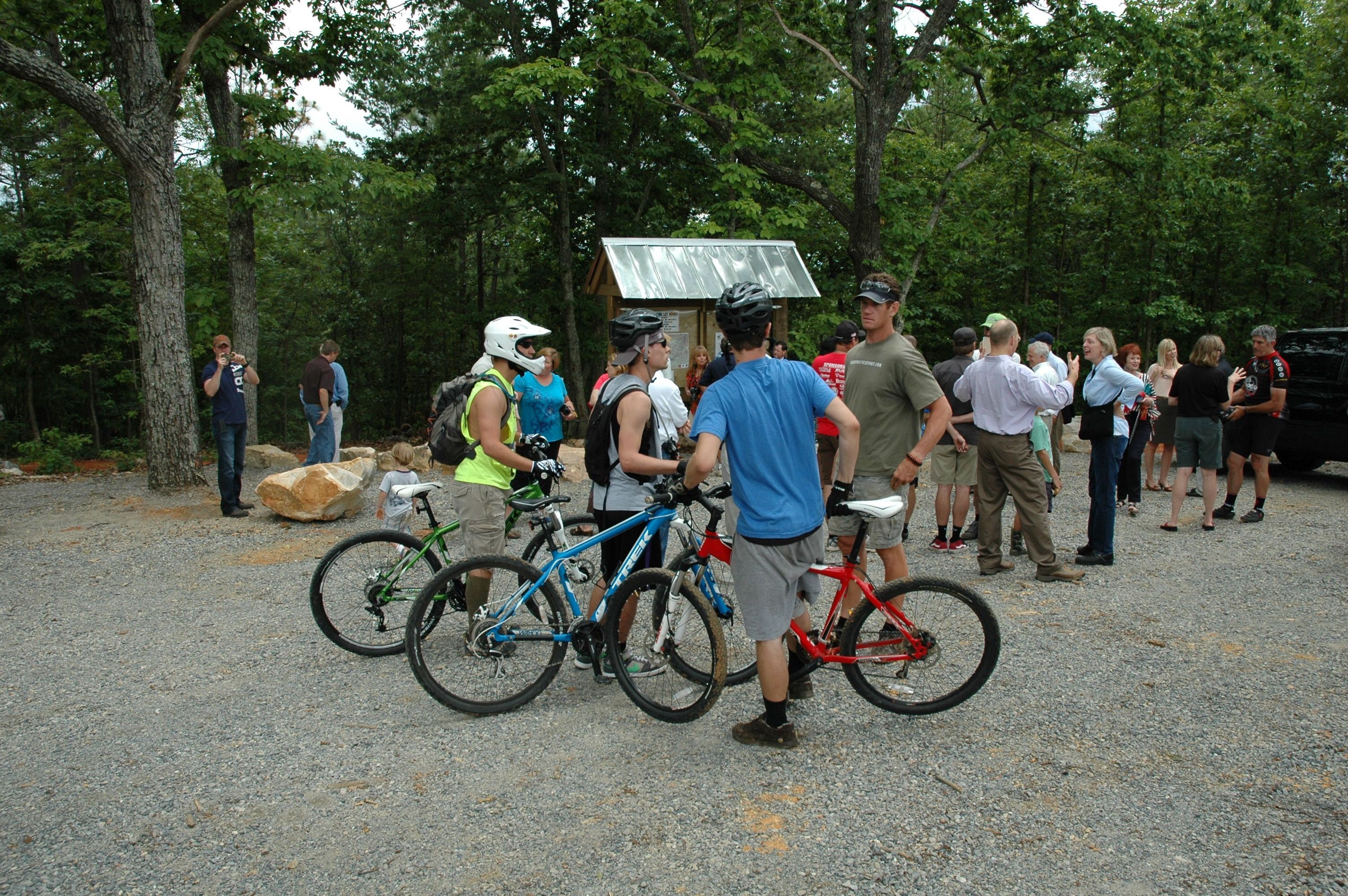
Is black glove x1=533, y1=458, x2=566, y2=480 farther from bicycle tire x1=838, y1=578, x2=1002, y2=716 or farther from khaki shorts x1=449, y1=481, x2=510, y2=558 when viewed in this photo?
bicycle tire x1=838, y1=578, x2=1002, y2=716

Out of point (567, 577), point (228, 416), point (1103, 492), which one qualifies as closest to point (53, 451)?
point (228, 416)

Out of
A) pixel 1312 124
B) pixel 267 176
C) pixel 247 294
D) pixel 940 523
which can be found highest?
pixel 1312 124

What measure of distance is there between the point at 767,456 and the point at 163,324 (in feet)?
33.0

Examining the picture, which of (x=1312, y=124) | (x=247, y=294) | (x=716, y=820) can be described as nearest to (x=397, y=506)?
(x=716, y=820)

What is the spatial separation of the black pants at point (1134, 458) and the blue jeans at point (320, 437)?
930cm

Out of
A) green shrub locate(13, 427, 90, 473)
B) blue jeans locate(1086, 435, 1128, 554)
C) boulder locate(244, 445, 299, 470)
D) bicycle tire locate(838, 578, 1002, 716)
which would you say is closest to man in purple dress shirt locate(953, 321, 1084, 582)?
blue jeans locate(1086, 435, 1128, 554)

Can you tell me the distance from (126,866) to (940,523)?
6500 millimetres

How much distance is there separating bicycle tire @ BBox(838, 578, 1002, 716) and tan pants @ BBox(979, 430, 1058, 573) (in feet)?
8.68

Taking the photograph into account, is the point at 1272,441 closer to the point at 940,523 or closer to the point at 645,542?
the point at 940,523

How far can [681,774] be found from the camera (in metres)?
3.86

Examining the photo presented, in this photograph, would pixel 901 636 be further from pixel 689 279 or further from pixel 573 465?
pixel 689 279

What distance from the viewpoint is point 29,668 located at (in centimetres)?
541

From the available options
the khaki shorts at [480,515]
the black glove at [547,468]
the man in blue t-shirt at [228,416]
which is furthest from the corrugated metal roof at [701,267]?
the black glove at [547,468]

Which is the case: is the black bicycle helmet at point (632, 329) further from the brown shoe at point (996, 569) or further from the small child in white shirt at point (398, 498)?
the brown shoe at point (996, 569)
